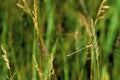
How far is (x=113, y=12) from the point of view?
88.4 inches

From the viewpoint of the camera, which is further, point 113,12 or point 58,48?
point 113,12

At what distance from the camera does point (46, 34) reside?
2102mm

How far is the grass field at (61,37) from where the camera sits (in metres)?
1.64

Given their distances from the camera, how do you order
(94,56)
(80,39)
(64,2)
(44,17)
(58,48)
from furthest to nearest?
(64,2) → (44,17) → (58,48) → (80,39) → (94,56)

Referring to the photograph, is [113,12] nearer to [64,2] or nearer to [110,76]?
[64,2]

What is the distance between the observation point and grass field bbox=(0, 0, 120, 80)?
1.64 meters

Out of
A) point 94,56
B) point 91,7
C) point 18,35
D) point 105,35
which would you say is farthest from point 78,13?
point 94,56

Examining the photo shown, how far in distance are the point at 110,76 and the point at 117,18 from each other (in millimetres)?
416

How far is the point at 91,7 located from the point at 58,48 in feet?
1.22

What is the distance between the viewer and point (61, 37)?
1887 mm

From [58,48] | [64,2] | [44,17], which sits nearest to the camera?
[58,48]

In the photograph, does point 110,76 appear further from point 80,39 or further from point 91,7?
point 91,7

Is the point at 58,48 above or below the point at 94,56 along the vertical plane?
below

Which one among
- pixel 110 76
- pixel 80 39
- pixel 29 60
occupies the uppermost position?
pixel 80 39
